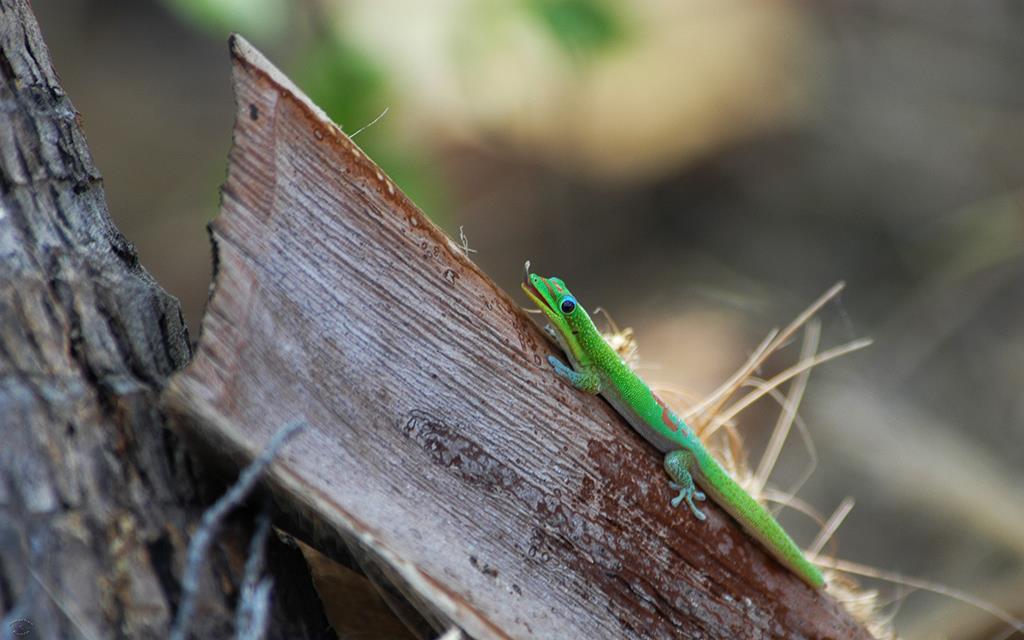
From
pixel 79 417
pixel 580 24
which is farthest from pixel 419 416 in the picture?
pixel 580 24

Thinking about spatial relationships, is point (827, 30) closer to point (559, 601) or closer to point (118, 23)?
point (118, 23)

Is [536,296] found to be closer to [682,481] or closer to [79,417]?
[682,481]

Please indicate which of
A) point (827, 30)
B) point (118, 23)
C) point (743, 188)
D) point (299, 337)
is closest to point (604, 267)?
point (743, 188)

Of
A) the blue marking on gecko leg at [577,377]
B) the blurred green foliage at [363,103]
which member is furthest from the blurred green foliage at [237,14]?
the blue marking on gecko leg at [577,377]

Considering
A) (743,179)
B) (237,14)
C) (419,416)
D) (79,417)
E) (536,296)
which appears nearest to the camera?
(79,417)

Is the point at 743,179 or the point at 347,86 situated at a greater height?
the point at 743,179

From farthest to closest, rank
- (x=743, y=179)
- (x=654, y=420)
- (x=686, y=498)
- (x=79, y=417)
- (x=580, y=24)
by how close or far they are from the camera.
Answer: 1. (x=743, y=179)
2. (x=580, y=24)
3. (x=654, y=420)
4. (x=686, y=498)
5. (x=79, y=417)
